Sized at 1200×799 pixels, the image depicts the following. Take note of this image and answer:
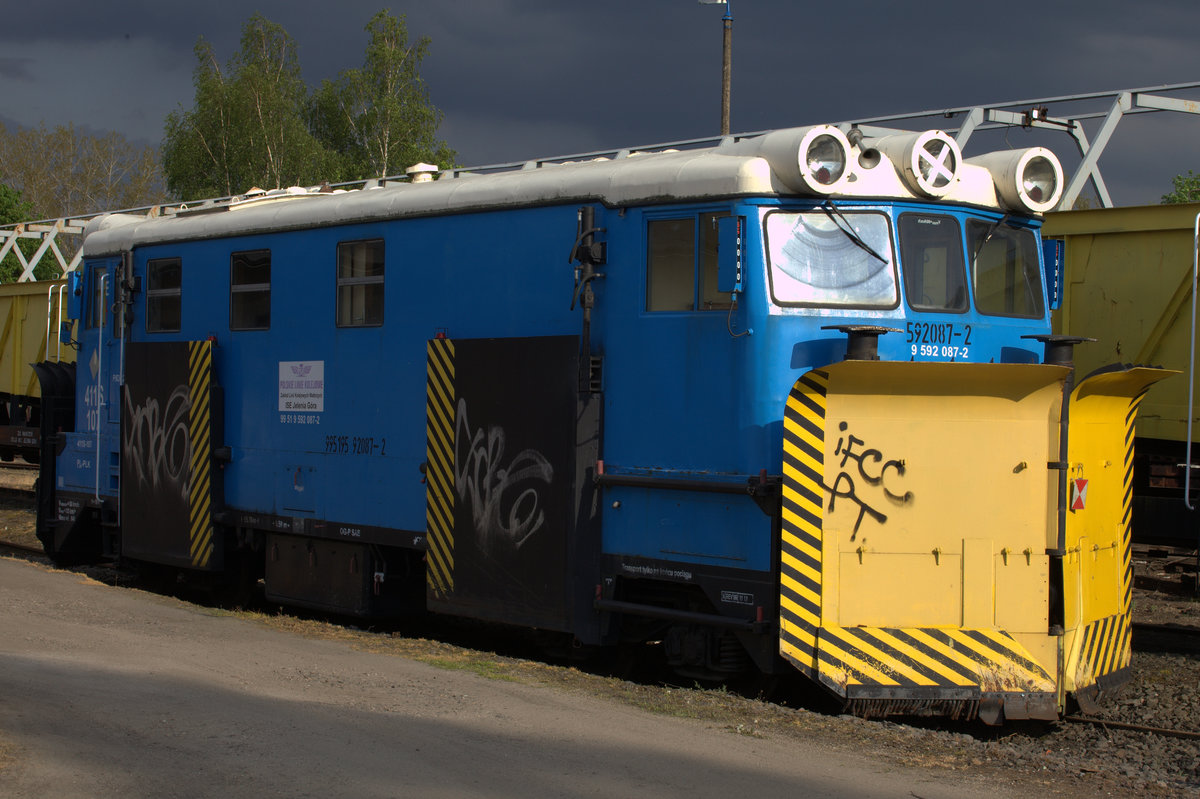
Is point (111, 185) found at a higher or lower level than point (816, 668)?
higher

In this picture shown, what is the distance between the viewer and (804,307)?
7.71m

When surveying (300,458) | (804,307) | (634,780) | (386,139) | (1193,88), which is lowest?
(634,780)

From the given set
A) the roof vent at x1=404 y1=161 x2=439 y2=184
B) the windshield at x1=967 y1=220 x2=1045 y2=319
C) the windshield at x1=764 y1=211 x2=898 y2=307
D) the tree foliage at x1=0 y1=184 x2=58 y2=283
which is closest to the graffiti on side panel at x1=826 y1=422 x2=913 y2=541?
the windshield at x1=764 y1=211 x2=898 y2=307

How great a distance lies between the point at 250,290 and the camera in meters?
11.4

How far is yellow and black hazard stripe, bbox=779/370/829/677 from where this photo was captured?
7363 millimetres

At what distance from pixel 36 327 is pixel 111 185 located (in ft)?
131

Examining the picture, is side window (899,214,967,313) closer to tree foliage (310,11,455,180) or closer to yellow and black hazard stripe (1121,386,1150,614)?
yellow and black hazard stripe (1121,386,1150,614)

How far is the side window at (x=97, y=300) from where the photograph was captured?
13.2 m

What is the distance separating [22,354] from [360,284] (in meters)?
16.8

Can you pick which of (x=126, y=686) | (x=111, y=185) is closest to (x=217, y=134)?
(x=111, y=185)

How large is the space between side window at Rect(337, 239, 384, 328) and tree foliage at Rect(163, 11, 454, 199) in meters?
32.7

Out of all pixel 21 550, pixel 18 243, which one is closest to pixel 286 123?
pixel 18 243

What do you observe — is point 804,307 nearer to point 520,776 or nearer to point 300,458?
point 520,776

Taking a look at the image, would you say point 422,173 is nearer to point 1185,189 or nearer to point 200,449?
point 200,449
